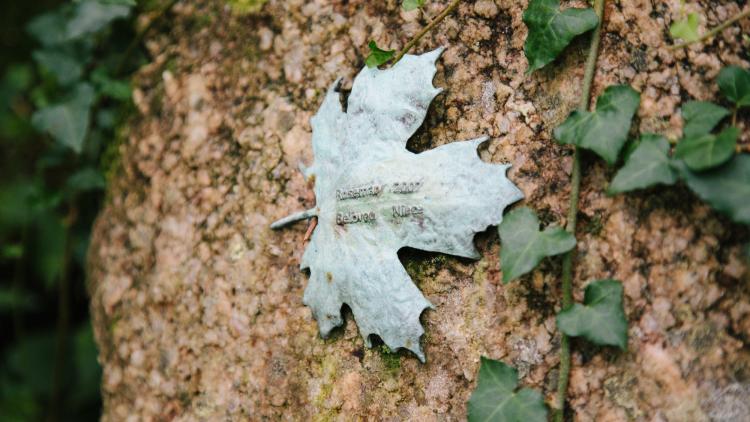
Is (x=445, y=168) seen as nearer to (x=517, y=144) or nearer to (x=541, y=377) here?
(x=517, y=144)

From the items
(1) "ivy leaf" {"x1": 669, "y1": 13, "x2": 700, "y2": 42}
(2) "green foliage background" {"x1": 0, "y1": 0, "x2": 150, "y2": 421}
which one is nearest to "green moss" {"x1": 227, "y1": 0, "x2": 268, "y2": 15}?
(2) "green foliage background" {"x1": 0, "y1": 0, "x2": 150, "y2": 421}

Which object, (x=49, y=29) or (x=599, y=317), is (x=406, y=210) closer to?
(x=599, y=317)

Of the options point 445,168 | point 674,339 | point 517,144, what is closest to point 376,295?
point 445,168

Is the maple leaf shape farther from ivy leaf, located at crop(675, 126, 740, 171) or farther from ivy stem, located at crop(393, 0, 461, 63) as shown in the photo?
ivy leaf, located at crop(675, 126, 740, 171)

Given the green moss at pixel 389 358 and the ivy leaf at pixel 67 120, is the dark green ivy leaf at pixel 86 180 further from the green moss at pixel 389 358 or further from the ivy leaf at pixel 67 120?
the green moss at pixel 389 358

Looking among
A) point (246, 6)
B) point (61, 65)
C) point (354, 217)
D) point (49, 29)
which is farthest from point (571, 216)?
point (49, 29)

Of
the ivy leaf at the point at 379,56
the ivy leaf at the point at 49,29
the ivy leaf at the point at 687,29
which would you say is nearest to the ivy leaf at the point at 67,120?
the ivy leaf at the point at 49,29

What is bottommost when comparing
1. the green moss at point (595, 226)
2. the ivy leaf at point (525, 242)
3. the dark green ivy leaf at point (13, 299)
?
the dark green ivy leaf at point (13, 299)
